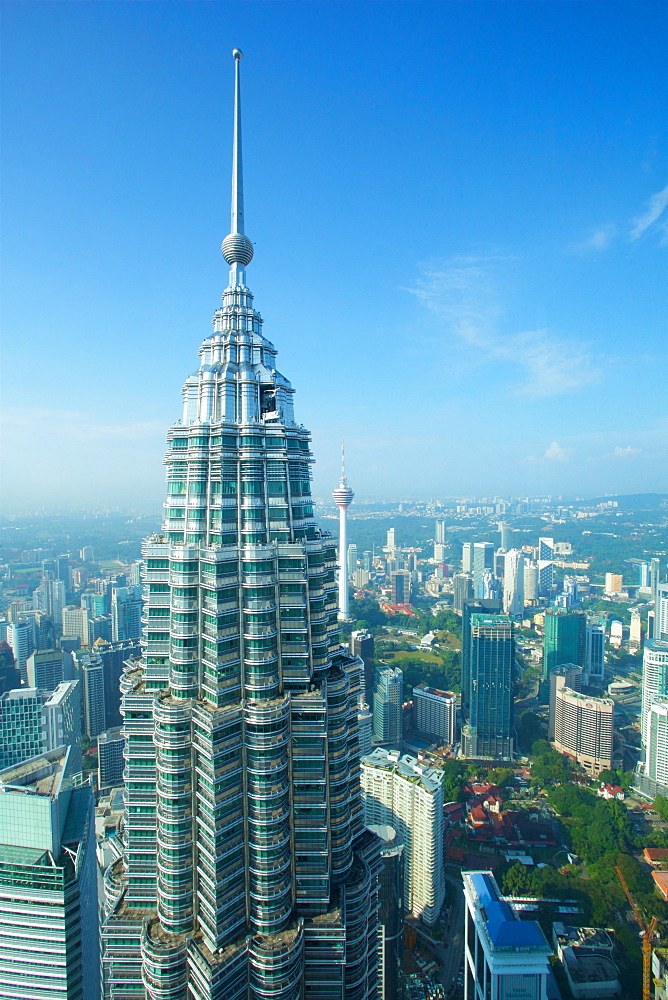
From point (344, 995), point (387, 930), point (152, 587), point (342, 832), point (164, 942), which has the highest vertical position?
point (152, 587)

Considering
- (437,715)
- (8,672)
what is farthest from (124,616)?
(437,715)

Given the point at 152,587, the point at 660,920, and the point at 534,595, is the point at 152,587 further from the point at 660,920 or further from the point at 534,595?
the point at 534,595

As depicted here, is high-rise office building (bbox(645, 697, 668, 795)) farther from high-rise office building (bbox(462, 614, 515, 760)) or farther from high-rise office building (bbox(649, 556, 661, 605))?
high-rise office building (bbox(649, 556, 661, 605))

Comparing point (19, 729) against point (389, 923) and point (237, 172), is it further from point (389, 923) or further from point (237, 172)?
point (237, 172)

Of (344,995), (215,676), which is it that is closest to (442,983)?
(344,995)

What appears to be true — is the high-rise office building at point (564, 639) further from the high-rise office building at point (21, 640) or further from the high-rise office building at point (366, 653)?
the high-rise office building at point (21, 640)

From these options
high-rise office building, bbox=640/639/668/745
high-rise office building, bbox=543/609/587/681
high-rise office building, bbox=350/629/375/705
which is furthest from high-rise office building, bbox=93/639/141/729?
high-rise office building, bbox=640/639/668/745
